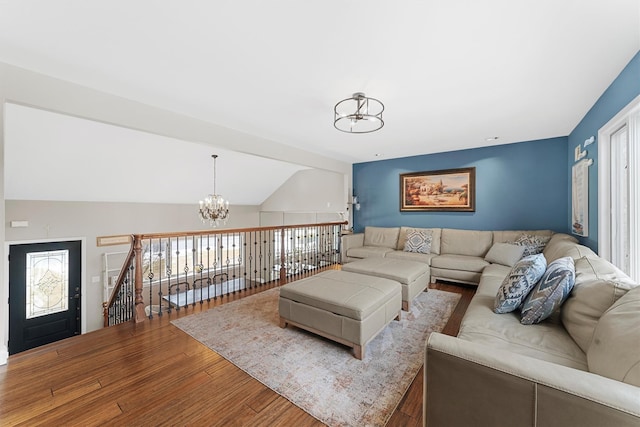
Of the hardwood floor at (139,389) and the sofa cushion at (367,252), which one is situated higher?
the sofa cushion at (367,252)

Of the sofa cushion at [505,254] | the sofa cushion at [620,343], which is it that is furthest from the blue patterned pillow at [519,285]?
the sofa cushion at [505,254]

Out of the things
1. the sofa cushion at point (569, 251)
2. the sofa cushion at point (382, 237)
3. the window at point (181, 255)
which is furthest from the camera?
the sofa cushion at point (382, 237)

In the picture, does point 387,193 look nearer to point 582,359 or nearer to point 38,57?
point 582,359

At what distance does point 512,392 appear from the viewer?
952 mm

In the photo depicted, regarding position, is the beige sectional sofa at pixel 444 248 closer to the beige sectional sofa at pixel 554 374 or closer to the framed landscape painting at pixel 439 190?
the framed landscape painting at pixel 439 190

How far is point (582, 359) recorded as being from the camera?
133cm

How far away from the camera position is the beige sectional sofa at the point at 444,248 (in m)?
4.00

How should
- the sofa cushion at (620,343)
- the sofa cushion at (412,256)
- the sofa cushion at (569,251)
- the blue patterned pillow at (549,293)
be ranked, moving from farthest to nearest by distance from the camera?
the sofa cushion at (412,256), the sofa cushion at (569,251), the blue patterned pillow at (549,293), the sofa cushion at (620,343)

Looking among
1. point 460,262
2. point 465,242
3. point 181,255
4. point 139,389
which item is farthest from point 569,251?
point 181,255

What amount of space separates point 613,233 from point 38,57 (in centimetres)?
524

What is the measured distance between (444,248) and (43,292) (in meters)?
7.60

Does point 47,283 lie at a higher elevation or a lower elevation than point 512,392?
lower

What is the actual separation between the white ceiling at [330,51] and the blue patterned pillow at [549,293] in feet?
5.10

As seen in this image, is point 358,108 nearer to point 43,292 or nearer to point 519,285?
point 519,285
